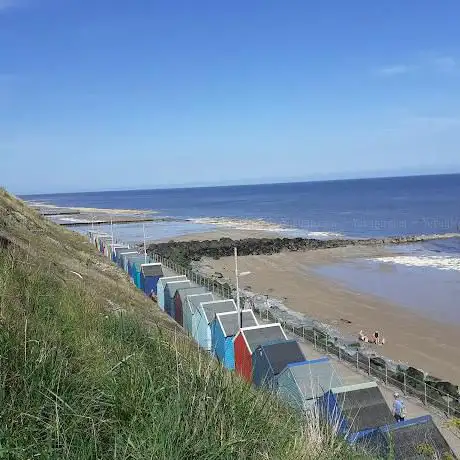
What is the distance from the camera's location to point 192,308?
16422 millimetres

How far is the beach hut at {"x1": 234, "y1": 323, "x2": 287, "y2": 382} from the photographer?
11867 millimetres

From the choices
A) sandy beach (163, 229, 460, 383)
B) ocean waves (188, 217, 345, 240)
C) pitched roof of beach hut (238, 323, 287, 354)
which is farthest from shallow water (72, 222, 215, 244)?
pitched roof of beach hut (238, 323, 287, 354)

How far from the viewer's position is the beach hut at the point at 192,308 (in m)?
16.1

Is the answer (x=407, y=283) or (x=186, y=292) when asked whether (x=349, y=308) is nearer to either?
(x=407, y=283)

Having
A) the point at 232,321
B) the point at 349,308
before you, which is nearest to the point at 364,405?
the point at 232,321

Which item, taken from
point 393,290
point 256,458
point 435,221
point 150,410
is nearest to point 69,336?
point 150,410

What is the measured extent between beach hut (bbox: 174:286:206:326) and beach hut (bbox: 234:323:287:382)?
515 centimetres

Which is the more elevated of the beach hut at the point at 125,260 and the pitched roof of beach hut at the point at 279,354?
the pitched roof of beach hut at the point at 279,354

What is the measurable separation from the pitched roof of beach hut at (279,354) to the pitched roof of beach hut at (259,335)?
28.0 inches

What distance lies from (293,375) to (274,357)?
1.32m

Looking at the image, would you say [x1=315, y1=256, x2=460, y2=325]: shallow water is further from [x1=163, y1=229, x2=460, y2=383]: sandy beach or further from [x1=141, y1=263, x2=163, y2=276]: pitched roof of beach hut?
[x1=141, y1=263, x2=163, y2=276]: pitched roof of beach hut

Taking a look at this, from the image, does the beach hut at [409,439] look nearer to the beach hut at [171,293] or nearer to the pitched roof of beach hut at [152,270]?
the beach hut at [171,293]

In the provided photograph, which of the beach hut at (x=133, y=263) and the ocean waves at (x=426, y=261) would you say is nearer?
the beach hut at (x=133, y=263)

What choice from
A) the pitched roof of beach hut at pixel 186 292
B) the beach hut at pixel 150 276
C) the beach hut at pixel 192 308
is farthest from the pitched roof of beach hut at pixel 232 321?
the beach hut at pixel 150 276
